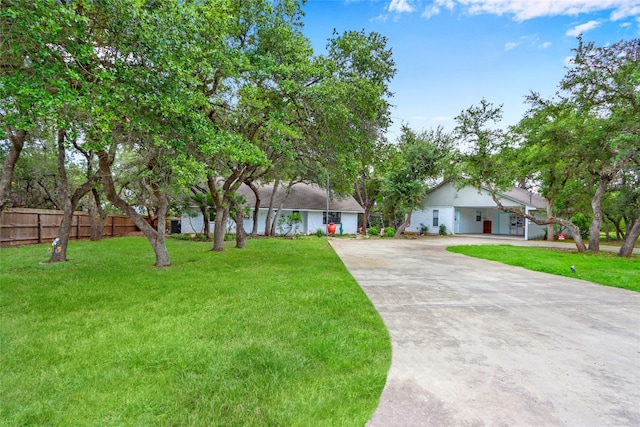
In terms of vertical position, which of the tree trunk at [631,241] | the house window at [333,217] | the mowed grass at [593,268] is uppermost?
the house window at [333,217]

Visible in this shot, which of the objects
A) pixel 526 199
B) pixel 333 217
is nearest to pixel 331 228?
pixel 333 217

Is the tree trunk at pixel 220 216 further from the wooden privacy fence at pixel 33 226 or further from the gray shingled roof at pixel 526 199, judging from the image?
the gray shingled roof at pixel 526 199

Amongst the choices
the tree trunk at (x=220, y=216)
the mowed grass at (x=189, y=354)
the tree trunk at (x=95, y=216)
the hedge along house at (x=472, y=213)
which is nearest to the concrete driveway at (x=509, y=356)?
the mowed grass at (x=189, y=354)

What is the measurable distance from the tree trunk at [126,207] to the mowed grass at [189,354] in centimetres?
224

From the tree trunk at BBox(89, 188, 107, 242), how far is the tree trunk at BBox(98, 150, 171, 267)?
7.91 meters

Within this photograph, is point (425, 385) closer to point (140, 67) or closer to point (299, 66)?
point (140, 67)

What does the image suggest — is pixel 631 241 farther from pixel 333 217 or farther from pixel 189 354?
pixel 333 217

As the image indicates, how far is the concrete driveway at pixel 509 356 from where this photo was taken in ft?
7.57

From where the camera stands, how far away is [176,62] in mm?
5070

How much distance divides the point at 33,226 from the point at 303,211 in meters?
14.7

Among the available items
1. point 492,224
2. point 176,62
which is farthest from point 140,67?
point 492,224

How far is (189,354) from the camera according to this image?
3160 mm

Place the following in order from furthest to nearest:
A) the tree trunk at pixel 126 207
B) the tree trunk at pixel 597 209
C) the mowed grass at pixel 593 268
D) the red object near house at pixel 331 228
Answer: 1. the red object near house at pixel 331 228
2. the tree trunk at pixel 597 209
3. the tree trunk at pixel 126 207
4. the mowed grass at pixel 593 268

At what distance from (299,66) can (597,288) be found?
8171 millimetres
